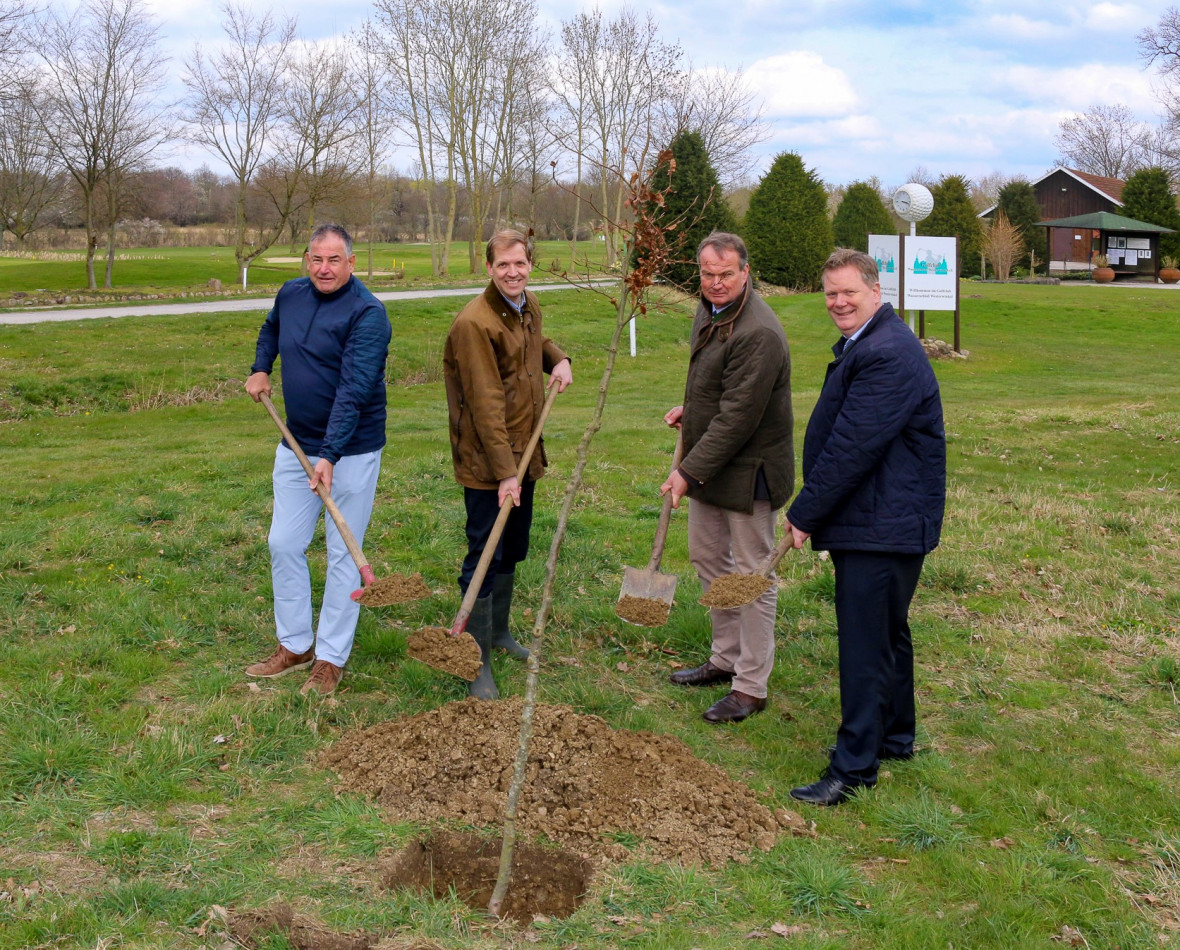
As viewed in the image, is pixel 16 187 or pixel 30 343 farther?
pixel 16 187

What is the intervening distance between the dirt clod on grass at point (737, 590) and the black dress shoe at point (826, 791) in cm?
Result: 81

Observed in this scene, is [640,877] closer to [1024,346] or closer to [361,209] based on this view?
[1024,346]

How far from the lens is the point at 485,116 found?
43.5 meters

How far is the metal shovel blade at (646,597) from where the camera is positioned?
4.90 metres

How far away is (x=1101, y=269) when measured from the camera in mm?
47844

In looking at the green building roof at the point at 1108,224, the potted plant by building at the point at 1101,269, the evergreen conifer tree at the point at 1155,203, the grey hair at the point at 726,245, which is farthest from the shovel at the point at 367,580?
the evergreen conifer tree at the point at 1155,203

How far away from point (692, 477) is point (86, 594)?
376cm

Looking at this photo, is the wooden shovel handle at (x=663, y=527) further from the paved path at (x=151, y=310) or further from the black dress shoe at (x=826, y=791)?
the paved path at (x=151, y=310)

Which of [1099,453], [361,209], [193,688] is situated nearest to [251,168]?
[361,209]

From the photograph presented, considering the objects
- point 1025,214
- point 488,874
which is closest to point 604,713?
point 488,874

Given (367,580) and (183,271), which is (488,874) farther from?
(183,271)

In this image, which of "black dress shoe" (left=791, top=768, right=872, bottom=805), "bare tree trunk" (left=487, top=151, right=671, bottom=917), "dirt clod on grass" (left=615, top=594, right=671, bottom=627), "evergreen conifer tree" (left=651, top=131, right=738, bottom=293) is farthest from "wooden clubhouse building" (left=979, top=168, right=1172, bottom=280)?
"bare tree trunk" (left=487, top=151, right=671, bottom=917)

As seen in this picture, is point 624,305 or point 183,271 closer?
point 624,305

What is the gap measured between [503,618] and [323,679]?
3.44 feet
